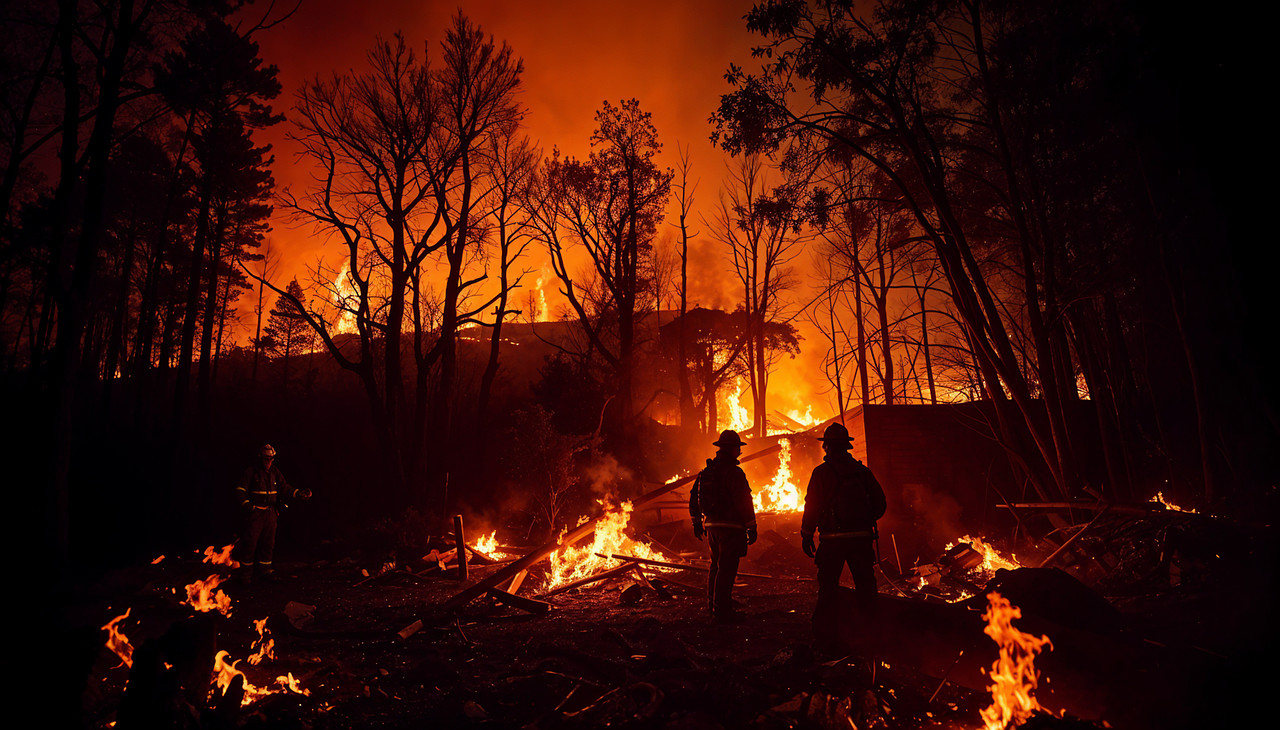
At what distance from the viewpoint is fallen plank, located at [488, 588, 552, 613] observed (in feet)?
28.0

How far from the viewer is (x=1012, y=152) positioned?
11.5 meters

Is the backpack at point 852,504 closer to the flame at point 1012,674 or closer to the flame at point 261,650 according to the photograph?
the flame at point 1012,674

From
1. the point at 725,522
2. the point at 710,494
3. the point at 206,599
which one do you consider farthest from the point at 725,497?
the point at 206,599

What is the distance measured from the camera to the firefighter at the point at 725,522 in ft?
24.6

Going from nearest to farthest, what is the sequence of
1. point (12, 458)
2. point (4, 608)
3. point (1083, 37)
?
1. point (4, 608)
2. point (1083, 37)
3. point (12, 458)

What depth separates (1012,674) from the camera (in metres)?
4.03

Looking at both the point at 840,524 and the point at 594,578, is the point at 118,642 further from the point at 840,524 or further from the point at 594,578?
the point at 840,524

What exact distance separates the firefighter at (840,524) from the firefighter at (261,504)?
8.64 metres

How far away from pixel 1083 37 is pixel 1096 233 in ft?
12.2

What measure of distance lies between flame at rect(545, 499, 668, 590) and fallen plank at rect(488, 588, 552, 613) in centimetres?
201

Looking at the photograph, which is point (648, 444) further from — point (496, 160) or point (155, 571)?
point (155, 571)

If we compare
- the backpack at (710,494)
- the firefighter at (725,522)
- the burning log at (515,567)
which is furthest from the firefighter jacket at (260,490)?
the firefighter at (725,522)

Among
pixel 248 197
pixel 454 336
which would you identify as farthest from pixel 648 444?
pixel 248 197

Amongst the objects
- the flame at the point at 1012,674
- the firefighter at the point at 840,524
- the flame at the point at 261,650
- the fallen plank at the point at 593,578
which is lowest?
the fallen plank at the point at 593,578
